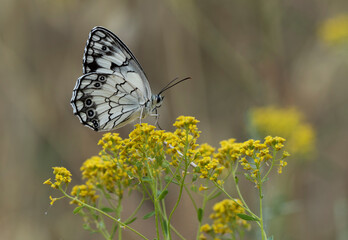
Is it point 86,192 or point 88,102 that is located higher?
point 88,102

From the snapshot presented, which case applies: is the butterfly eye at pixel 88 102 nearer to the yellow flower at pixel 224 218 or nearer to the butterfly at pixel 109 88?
the butterfly at pixel 109 88

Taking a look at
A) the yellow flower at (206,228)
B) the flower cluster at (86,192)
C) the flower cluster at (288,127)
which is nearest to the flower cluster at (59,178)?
the flower cluster at (86,192)

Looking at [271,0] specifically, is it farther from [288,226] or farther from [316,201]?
[316,201]

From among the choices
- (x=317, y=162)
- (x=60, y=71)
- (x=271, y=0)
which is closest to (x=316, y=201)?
(x=317, y=162)

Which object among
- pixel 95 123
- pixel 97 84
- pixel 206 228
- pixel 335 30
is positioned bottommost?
pixel 206 228

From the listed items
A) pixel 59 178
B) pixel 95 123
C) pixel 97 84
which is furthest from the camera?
pixel 97 84

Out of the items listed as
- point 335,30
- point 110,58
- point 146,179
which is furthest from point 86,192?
point 335,30

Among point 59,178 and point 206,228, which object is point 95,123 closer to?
point 59,178
